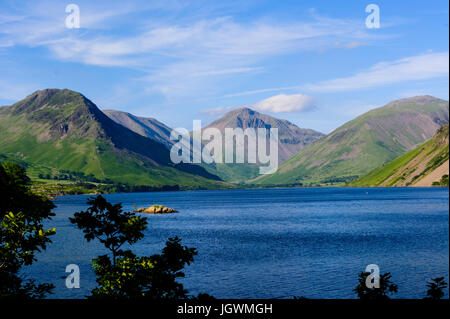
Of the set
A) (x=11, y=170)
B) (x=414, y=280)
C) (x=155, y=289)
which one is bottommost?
(x=414, y=280)

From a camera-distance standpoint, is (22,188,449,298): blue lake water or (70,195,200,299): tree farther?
(22,188,449,298): blue lake water

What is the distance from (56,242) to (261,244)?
60088 millimetres

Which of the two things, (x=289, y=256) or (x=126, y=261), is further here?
(x=289, y=256)

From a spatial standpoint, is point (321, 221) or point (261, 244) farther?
point (321, 221)

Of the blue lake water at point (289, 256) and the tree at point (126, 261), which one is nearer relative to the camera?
the tree at point (126, 261)

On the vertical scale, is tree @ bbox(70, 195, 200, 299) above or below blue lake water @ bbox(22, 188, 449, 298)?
above

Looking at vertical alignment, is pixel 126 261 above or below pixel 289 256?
above

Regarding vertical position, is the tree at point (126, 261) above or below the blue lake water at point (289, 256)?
above
